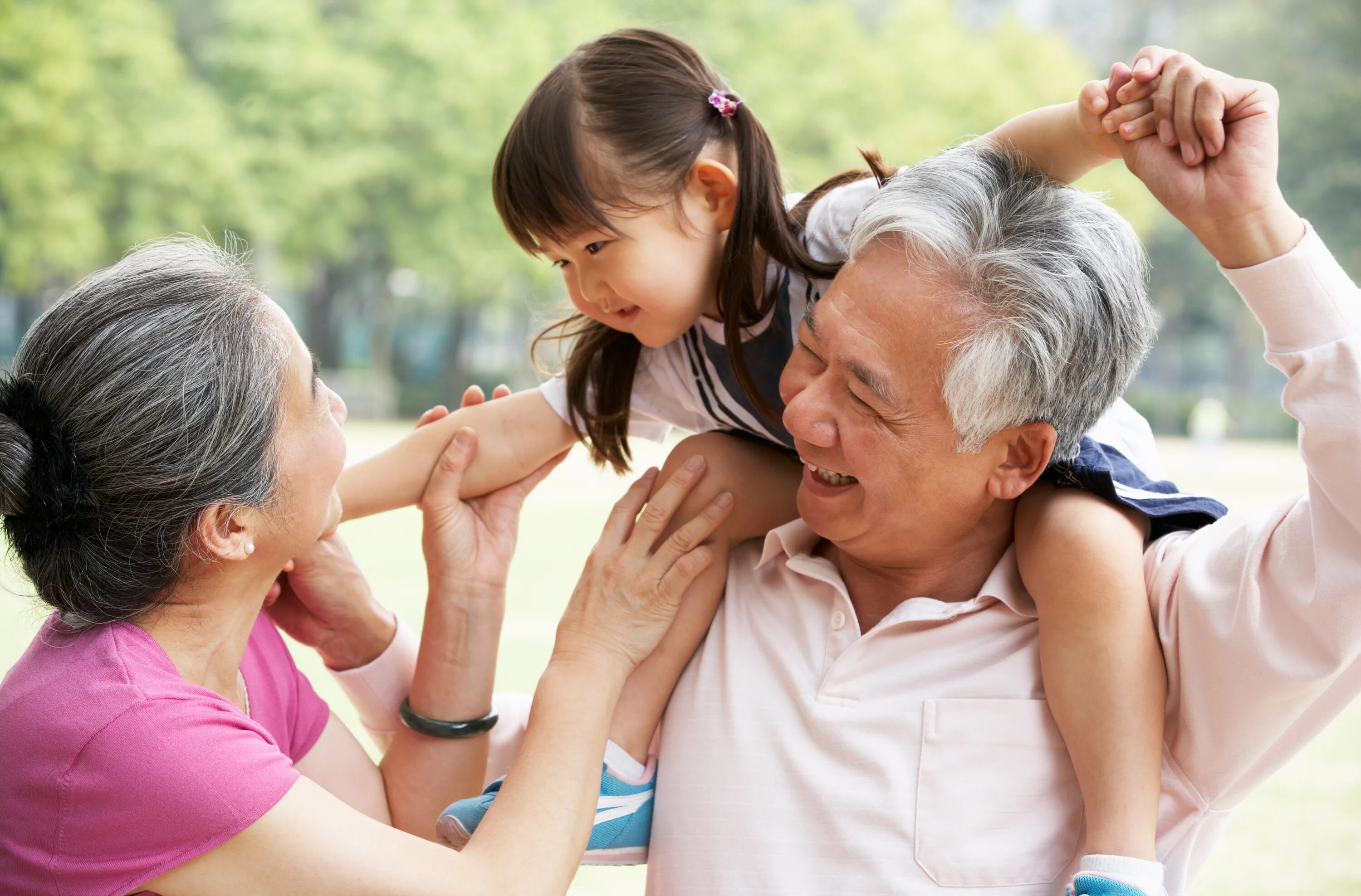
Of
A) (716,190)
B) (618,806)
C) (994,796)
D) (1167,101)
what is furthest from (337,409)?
(1167,101)

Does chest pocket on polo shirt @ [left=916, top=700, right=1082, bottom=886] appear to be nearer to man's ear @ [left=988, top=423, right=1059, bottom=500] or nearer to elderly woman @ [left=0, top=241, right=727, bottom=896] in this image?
man's ear @ [left=988, top=423, right=1059, bottom=500]

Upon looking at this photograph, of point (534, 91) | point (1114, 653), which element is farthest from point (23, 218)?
point (1114, 653)

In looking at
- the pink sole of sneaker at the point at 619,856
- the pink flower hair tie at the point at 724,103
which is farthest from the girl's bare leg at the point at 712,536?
the pink flower hair tie at the point at 724,103

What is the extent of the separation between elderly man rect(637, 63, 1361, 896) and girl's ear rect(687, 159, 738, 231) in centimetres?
46

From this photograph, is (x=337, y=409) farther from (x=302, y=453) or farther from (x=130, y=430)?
(x=130, y=430)

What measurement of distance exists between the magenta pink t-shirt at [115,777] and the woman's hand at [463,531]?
23.3 inches

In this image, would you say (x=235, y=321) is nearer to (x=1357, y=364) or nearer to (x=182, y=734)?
(x=182, y=734)

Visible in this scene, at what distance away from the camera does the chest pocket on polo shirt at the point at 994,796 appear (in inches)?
57.9

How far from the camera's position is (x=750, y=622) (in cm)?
171

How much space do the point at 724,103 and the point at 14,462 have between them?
4.04ft

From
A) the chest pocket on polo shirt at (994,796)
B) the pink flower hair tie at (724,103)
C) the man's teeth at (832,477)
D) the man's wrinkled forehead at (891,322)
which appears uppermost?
the pink flower hair tie at (724,103)

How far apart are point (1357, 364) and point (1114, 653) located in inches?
16.8

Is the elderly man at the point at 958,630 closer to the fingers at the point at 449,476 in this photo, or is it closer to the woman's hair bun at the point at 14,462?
the fingers at the point at 449,476

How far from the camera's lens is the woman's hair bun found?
1251mm
